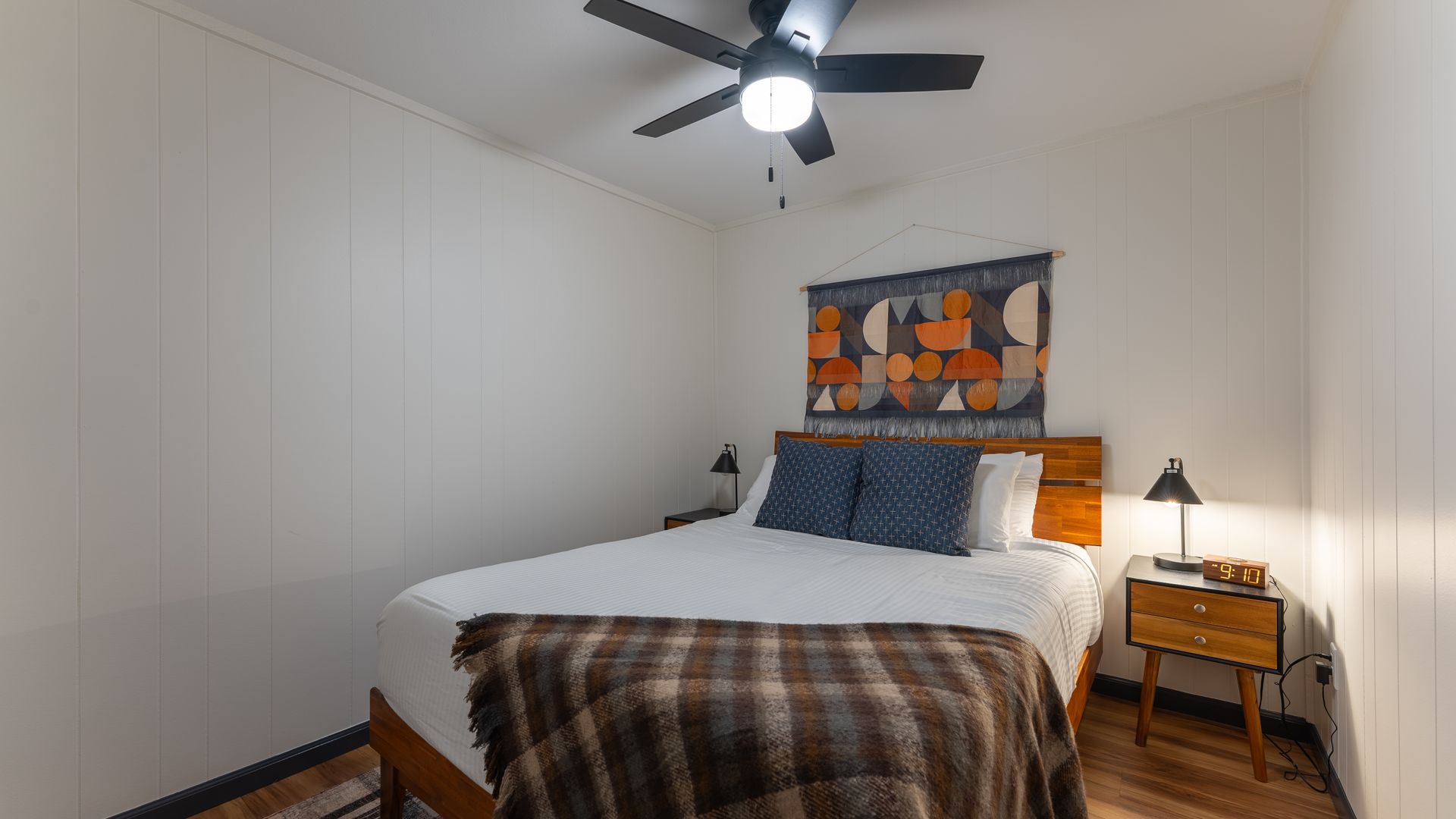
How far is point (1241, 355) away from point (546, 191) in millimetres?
3208

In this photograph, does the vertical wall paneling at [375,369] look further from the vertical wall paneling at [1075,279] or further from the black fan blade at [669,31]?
the vertical wall paneling at [1075,279]

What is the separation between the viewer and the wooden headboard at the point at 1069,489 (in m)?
2.73

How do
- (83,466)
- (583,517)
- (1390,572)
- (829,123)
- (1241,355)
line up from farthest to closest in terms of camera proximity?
(583,517) → (829,123) → (1241,355) → (83,466) → (1390,572)

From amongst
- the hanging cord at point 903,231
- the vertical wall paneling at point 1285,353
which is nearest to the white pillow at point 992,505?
the vertical wall paneling at point 1285,353

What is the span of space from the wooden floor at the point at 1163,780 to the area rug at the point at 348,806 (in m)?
0.06

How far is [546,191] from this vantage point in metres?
3.16

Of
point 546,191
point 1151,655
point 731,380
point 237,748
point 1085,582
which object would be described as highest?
point 546,191

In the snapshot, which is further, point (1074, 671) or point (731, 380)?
point (731, 380)

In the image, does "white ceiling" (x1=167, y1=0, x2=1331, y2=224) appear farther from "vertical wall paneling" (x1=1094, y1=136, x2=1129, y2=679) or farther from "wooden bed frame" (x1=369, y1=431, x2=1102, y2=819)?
"wooden bed frame" (x1=369, y1=431, x2=1102, y2=819)

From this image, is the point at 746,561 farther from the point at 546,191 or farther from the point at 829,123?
the point at 546,191

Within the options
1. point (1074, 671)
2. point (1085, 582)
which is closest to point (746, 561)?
point (1074, 671)

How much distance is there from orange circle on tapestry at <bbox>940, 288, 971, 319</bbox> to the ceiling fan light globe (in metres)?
1.50

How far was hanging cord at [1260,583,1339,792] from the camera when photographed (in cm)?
208

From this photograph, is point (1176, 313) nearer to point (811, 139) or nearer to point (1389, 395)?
point (1389, 395)
